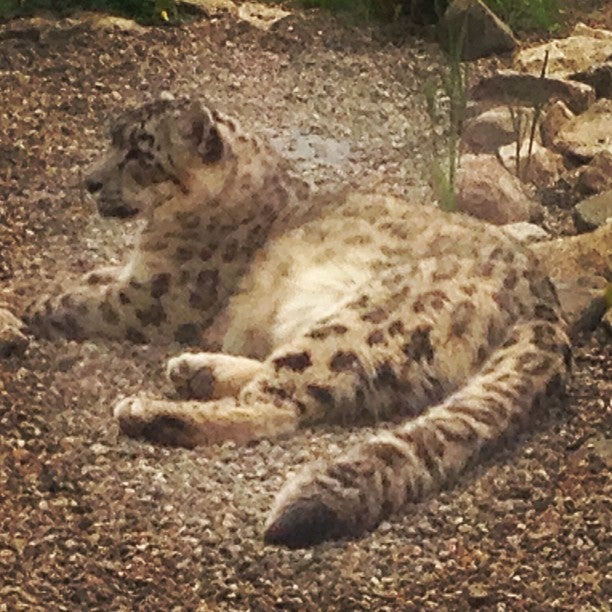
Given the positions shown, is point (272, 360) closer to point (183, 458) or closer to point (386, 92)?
point (183, 458)

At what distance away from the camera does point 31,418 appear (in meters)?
2.62

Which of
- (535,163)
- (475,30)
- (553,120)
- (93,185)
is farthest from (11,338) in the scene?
(475,30)

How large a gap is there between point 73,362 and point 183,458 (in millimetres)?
460

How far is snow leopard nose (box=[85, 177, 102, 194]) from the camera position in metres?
3.09

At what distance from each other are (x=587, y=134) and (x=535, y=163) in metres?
0.31

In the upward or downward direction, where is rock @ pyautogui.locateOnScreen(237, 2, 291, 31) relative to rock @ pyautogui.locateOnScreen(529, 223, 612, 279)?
downward

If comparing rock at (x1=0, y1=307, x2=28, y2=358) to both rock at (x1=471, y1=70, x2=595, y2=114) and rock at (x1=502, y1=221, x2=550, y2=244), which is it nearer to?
rock at (x1=502, y1=221, x2=550, y2=244)

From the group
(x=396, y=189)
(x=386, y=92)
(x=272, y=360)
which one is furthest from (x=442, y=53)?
(x=272, y=360)

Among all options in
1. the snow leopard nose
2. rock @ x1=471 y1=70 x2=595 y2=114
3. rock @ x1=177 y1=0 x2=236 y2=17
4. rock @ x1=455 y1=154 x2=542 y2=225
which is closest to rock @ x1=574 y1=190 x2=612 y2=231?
rock @ x1=455 y1=154 x2=542 y2=225

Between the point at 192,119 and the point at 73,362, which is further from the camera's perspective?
the point at 192,119

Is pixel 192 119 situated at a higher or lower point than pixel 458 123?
higher

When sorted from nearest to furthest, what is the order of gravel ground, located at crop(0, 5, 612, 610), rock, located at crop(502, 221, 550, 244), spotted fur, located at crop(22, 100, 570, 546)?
gravel ground, located at crop(0, 5, 612, 610) < spotted fur, located at crop(22, 100, 570, 546) < rock, located at crop(502, 221, 550, 244)

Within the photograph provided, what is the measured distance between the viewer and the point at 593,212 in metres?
3.59

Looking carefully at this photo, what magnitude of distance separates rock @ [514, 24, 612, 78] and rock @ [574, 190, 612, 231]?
944mm
